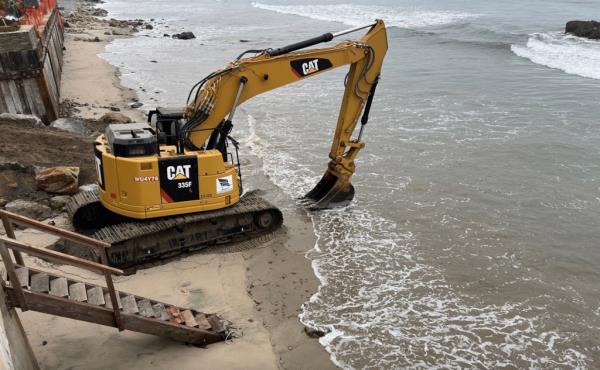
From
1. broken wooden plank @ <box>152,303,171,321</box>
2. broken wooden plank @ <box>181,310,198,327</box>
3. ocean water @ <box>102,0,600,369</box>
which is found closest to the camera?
broken wooden plank @ <box>152,303,171,321</box>

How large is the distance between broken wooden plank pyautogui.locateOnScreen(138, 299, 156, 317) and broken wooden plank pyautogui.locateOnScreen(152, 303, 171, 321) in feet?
0.26

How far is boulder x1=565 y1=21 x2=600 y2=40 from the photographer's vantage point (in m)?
33.2

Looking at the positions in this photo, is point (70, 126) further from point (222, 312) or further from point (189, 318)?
point (189, 318)

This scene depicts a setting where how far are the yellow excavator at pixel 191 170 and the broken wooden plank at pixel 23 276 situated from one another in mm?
2432

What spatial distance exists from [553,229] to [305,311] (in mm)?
5532

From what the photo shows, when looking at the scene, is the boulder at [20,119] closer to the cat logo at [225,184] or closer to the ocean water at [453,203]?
the ocean water at [453,203]

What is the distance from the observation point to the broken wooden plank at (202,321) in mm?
6875

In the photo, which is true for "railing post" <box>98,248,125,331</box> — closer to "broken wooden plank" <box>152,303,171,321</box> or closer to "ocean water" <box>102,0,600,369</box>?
"broken wooden plank" <box>152,303,171,321</box>

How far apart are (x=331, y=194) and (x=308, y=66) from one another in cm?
278

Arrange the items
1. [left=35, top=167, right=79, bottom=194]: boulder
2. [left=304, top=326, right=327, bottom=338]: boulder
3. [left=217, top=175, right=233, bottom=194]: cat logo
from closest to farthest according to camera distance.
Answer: [left=304, top=326, right=327, bottom=338]: boulder, [left=217, top=175, right=233, bottom=194]: cat logo, [left=35, top=167, right=79, bottom=194]: boulder

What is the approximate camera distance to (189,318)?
22.5ft

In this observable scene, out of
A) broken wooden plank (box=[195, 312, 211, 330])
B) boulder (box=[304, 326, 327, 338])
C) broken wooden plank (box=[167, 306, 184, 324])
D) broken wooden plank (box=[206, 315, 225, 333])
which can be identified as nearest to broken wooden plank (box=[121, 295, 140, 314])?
broken wooden plank (box=[167, 306, 184, 324])

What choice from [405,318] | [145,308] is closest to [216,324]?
[145,308]

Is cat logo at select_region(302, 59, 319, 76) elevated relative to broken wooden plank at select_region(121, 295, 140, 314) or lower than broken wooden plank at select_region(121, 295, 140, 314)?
elevated
